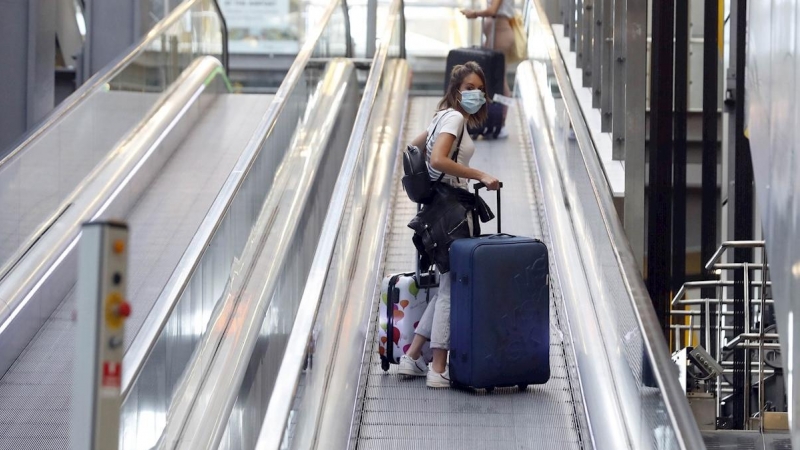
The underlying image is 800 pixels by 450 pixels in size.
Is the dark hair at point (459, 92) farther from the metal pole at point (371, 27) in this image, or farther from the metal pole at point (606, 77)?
the metal pole at point (371, 27)

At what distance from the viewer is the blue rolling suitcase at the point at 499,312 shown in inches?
210

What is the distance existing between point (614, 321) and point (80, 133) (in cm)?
462

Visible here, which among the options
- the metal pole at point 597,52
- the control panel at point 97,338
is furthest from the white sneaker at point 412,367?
the metal pole at point 597,52

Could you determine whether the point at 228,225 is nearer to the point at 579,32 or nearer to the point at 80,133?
the point at 80,133

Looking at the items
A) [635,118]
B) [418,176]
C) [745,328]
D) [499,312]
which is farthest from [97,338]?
[635,118]

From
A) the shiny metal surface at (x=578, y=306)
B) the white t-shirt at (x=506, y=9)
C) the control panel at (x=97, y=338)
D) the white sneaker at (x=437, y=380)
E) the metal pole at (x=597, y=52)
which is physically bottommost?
the white sneaker at (x=437, y=380)

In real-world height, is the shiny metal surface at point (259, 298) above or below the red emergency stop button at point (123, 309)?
below

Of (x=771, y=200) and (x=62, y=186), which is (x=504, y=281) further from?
(x=62, y=186)

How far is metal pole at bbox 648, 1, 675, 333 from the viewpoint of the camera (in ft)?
40.1

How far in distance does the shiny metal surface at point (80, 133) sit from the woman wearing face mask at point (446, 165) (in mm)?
2438

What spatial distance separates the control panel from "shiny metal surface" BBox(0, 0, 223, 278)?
189 inches

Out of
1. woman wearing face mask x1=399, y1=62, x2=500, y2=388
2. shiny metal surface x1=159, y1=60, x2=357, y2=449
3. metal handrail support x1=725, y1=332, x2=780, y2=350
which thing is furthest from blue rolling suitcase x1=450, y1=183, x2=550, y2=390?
metal handrail support x1=725, y1=332, x2=780, y2=350

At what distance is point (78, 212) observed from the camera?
7449 millimetres

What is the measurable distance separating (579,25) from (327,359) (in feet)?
28.0
